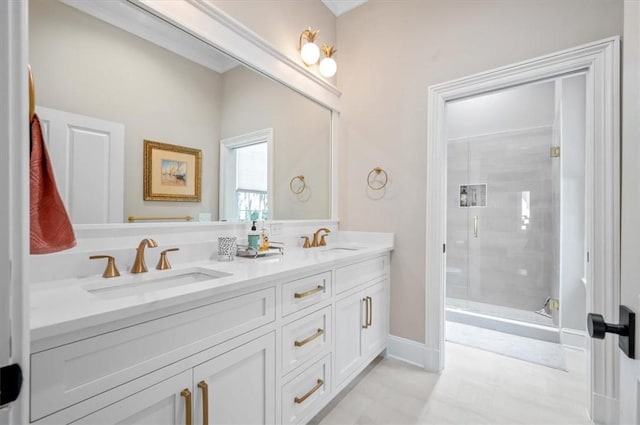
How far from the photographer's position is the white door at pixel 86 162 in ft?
3.77

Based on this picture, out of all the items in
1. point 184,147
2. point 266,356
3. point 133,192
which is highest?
point 184,147

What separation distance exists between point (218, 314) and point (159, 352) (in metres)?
0.21

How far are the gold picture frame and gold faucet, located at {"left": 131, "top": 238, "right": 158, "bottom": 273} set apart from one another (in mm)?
249

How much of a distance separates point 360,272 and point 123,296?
131cm

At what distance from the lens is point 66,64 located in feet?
3.83

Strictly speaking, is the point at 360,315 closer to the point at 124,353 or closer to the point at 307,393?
the point at 307,393

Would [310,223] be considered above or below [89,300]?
above

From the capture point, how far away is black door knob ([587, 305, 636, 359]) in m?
0.55

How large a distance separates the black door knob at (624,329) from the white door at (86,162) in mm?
1628

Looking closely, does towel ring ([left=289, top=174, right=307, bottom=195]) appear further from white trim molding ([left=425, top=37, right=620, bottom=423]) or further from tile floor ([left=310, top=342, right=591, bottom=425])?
white trim molding ([left=425, top=37, right=620, bottom=423])

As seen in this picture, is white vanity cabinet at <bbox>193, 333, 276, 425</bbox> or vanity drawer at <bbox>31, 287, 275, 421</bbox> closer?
vanity drawer at <bbox>31, 287, 275, 421</bbox>

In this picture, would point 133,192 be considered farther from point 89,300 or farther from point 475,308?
point 475,308

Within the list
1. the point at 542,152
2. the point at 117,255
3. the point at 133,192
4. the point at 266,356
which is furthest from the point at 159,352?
the point at 542,152

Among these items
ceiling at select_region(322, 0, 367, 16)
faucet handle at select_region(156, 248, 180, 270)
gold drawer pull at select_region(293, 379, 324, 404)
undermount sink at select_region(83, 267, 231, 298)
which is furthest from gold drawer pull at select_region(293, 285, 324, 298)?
ceiling at select_region(322, 0, 367, 16)
